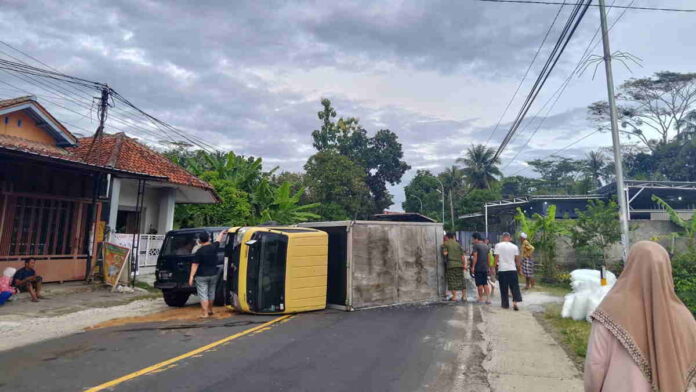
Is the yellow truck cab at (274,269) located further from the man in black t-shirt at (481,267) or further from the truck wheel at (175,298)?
the man in black t-shirt at (481,267)

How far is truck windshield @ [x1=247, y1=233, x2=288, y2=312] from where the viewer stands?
8.36m

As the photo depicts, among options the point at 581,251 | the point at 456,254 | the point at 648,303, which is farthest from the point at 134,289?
the point at 581,251

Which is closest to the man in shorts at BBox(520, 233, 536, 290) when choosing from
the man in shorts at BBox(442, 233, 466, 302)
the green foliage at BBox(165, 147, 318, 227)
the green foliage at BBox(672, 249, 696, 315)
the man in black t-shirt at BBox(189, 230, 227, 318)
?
the man in shorts at BBox(442, 233, 466, 302)

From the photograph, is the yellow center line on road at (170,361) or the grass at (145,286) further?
the grass at (145,286)

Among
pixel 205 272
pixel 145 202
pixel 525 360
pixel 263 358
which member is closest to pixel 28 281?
pixel 205 272

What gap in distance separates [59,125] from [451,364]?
14.9 meters

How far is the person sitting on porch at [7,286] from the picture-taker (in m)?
9.30

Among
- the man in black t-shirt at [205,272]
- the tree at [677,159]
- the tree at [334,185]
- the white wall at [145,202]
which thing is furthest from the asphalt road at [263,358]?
the tree at [677,159]

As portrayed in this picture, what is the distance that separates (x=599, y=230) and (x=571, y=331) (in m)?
8.42

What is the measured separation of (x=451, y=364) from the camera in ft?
18.3

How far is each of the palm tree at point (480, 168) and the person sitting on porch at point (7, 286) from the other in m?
45.3

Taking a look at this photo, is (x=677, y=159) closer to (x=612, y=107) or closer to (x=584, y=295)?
(x=612, y=107)

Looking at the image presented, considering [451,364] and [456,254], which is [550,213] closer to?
[456,254]

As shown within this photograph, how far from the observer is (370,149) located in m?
53.2
